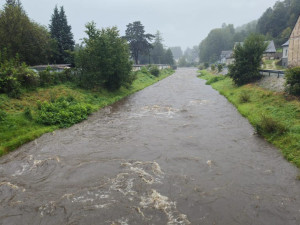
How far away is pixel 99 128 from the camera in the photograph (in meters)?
17.4

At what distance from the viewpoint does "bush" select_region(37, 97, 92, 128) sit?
1733 centimetres

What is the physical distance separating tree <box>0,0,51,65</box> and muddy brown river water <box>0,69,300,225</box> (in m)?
24.1

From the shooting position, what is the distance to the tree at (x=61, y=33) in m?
47.9

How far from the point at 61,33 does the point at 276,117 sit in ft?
149

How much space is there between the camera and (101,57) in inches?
1142

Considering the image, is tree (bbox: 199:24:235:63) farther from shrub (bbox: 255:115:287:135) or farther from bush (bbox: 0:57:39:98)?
shrub (bbox: 255:115:287:135)

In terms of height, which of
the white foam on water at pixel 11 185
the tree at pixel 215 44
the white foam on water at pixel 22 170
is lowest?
the white foam on water at pixel 11 185

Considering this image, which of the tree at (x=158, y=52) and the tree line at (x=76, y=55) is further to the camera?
the tree at (x=158, y=52)

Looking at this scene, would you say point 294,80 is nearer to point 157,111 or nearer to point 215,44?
point 157,111

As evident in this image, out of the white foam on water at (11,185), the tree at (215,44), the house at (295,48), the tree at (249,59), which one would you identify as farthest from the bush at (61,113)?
the tree at (215,44)

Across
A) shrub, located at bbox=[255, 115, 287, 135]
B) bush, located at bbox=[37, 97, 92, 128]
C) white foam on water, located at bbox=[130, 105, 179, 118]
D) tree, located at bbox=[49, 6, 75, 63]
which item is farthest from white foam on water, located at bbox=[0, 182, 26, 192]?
tree, located at bbox=[49, 6, 75, 63]

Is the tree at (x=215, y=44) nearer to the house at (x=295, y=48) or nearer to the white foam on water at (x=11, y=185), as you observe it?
the house at (x=295, y=48)

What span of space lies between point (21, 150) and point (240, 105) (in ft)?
61.9

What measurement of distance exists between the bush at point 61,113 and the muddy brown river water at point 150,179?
1.59m
